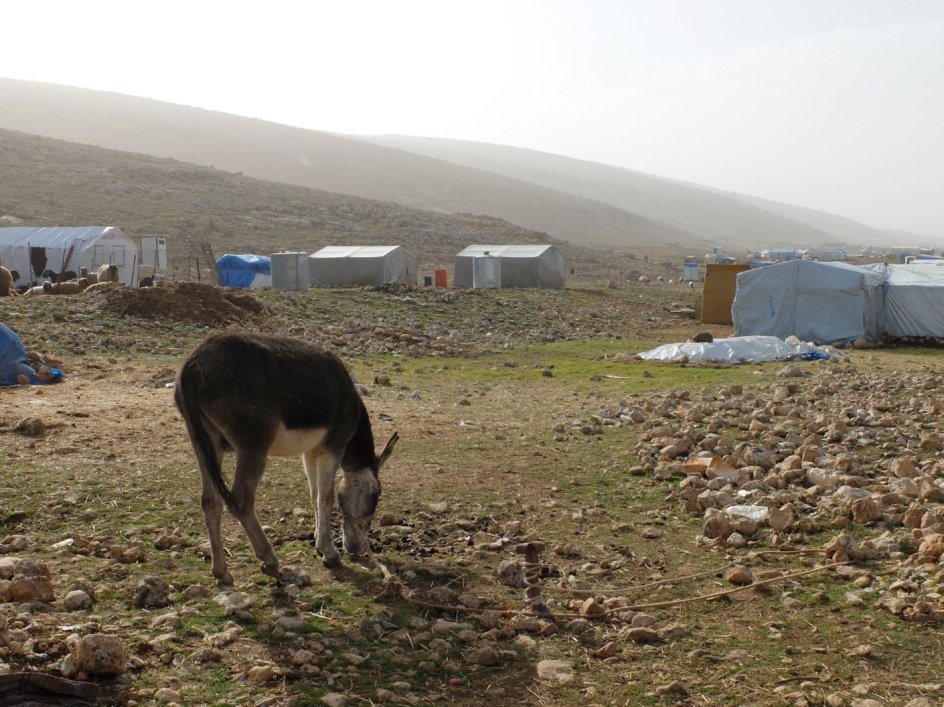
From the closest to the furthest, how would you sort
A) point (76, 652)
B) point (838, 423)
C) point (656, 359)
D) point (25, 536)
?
point (76, 652), point (25, 536), point (838, 423), point (656, 359)

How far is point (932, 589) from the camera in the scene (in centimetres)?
687

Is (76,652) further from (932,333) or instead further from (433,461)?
(932,333)

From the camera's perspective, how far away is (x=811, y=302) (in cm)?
2994

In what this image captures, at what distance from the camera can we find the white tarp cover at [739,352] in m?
23.2

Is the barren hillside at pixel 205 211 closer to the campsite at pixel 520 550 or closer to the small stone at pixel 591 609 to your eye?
the campsite at pixel 520 550

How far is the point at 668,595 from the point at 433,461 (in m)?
4.75

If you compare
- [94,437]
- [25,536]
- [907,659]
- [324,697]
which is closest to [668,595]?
[907,659]

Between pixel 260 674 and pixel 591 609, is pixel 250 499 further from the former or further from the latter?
pixel 591 609

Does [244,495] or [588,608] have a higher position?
[244,495]

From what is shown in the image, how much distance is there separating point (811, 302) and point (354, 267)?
2347 centimetres

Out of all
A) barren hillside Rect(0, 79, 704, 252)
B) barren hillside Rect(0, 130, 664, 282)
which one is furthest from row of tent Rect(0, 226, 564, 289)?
barren hillside Rect(0, 79, 704, 252)

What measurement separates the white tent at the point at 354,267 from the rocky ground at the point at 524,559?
96.6ft

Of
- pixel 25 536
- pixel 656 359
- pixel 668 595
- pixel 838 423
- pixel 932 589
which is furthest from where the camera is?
pixel 656 359

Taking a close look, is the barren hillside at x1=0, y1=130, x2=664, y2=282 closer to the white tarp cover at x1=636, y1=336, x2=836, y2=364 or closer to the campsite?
the white tarp cover at x1=636, y1=336, x2=836, y2=364
